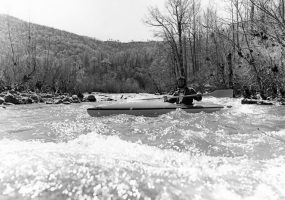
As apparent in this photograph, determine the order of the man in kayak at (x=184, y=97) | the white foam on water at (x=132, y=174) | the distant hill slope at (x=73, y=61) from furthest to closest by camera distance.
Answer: the distant hill slope at (x=73, y=61), the man in kayak at (x=184, y=97), the white foam on water at (x=132, y=174)

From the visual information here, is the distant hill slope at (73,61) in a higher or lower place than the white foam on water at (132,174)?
higher

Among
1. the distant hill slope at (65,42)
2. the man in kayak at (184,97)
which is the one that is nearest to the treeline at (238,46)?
the man in kayak at (184,97)

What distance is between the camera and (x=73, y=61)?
6806cm

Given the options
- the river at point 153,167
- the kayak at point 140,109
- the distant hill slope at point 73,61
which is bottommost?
the river at point 153,167

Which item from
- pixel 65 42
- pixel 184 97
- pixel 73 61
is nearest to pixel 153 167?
pixel 184 97

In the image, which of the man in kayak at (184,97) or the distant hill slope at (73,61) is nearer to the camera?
the man in kayak at (184,97)

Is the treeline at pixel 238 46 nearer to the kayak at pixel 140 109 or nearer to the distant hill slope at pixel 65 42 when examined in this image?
the kayak at pixel 140 109

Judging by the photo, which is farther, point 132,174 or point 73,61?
point 73,61

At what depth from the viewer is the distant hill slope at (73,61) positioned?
86.1ft

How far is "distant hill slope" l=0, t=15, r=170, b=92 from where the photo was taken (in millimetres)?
26234

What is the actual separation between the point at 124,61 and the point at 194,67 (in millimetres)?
41494

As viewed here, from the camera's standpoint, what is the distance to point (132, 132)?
5887 mm

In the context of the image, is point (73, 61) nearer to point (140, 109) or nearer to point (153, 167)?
point (140, 109)

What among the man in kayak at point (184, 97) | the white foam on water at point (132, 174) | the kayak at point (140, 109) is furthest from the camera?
the man in kayak at point (184, 97)
